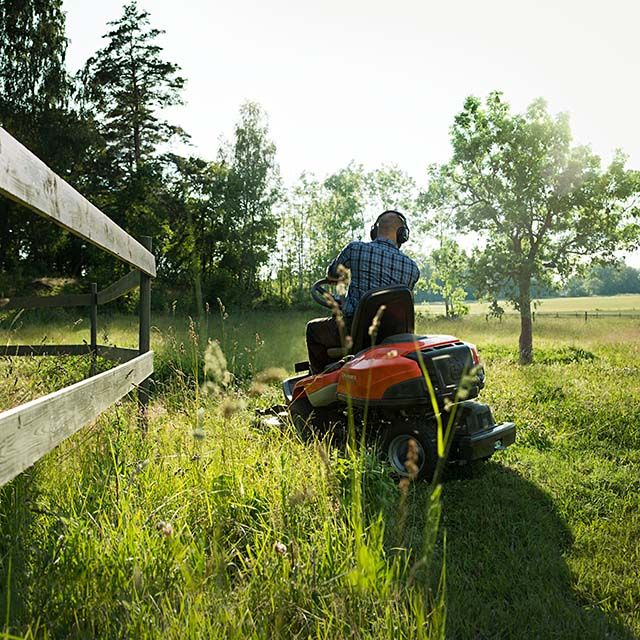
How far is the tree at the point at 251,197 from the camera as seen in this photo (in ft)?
111

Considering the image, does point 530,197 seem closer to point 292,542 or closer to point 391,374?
point 391,374

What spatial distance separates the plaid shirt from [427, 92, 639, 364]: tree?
12250mm

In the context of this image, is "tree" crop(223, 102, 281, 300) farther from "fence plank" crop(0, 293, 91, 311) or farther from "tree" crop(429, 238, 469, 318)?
"fence plank" crop(0, 293, 91, 311)

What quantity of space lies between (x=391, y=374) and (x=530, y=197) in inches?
553

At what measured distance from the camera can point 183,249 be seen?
2836 centimetres

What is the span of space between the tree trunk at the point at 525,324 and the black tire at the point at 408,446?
449 inches

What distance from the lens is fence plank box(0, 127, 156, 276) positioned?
77.9 inches

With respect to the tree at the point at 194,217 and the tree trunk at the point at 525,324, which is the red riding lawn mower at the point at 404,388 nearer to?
the tree trunk at the point at 525,324

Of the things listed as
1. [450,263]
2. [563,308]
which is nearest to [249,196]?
[450,263]

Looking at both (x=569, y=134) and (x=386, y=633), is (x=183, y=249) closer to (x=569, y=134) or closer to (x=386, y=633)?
(x=569, y=134)

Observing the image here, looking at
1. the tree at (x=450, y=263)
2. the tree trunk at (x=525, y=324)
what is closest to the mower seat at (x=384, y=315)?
the tree trunk at (x=525, y=324)

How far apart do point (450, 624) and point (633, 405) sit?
5.64 metres

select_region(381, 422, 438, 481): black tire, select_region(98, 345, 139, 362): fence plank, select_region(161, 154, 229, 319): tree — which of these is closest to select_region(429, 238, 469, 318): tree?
select_region(161, 154, 229, 319): tree

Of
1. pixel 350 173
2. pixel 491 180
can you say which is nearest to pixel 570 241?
pixel 491 180
